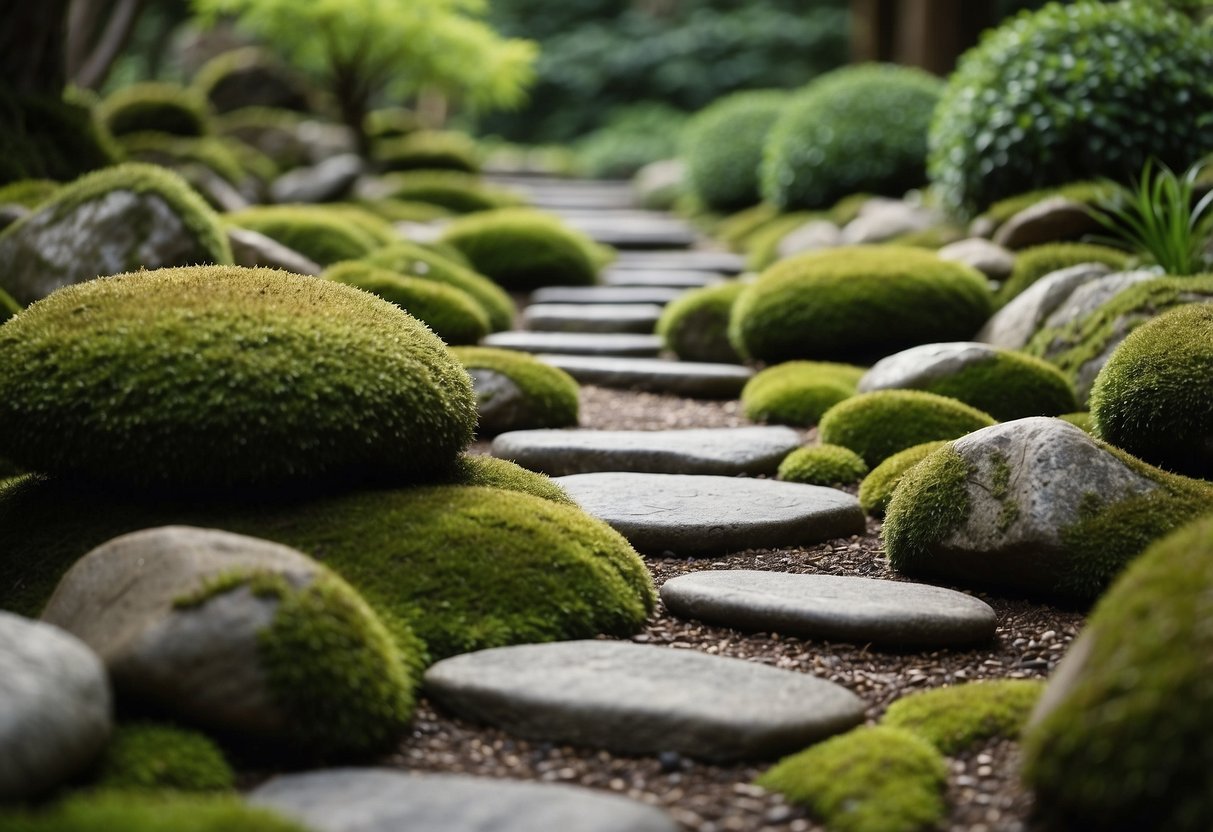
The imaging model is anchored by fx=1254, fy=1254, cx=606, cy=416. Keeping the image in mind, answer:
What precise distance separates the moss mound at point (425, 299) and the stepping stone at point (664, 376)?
0.51 m

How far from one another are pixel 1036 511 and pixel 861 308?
3.32 meters

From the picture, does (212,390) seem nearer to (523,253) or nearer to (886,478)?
(886,478)

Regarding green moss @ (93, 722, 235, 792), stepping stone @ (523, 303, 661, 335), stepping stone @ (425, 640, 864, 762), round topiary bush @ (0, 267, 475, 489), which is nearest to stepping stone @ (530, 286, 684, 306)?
stepping stone @ (523, 303, 661, 335)

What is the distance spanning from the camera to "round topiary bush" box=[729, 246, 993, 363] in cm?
706

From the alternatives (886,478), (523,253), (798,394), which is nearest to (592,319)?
(523,253)

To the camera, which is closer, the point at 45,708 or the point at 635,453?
the point at 45,708

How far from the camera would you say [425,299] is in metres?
6.99

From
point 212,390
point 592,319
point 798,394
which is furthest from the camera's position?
point 592,319

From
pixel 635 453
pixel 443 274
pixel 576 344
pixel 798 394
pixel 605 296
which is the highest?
pixel 443 274

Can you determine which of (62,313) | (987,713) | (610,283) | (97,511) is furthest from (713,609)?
(610,283)

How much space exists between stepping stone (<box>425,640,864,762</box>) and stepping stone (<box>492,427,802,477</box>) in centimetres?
210

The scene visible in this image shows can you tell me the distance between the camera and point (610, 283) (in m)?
10.3

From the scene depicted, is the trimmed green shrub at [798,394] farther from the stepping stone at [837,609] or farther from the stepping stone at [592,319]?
the stepping stone at [837,609]

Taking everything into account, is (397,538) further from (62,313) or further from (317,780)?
(62,313)
